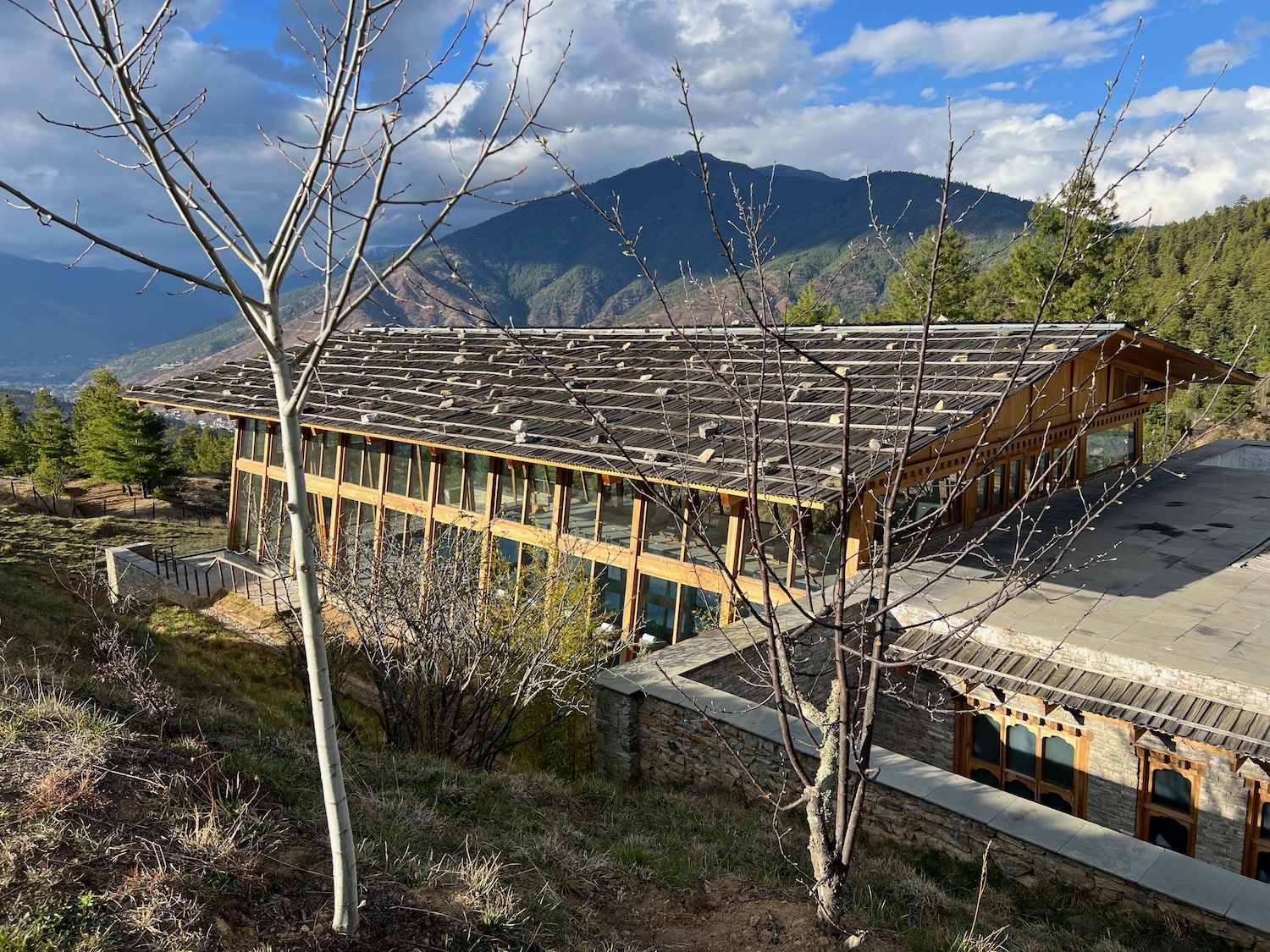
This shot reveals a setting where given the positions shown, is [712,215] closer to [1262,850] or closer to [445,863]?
[445,863]

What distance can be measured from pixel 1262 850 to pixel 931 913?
4768 mm

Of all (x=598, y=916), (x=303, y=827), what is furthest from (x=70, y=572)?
(x=598, y=916)

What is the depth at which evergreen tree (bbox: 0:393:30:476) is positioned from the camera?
45156mm

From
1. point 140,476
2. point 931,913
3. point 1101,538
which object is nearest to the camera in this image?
point 931,913

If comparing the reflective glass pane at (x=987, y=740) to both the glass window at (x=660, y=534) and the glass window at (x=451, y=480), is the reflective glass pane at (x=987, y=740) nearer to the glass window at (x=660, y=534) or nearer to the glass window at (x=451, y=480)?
A: the glass window at (x=660, y=534)

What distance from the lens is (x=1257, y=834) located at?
8.12 m

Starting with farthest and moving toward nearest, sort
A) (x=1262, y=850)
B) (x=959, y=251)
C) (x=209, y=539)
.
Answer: (x=959, y=251) < (x=209, y=539) < (x=1262, y=850)

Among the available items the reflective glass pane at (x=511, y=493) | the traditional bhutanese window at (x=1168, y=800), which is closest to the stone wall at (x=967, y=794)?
the traditional bhutanese window at (x=1168, y=800)

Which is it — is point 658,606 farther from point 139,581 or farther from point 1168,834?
point 139,581

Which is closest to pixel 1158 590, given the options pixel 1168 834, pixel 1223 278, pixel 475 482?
pixel 1168 834

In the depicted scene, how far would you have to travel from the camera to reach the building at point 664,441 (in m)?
11.2

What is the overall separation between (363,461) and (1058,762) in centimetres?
1586

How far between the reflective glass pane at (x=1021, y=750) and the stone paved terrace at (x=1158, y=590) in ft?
4.20

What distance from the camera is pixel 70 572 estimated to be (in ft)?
68.2
